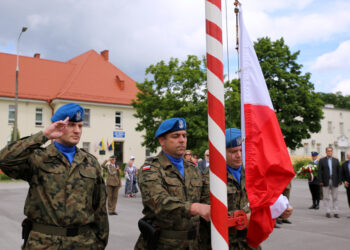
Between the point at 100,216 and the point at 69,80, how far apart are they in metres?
42.8

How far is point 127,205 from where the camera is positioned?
1524 cm

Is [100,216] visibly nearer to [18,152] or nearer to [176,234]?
[176,234]

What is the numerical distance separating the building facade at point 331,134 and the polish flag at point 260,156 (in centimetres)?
5595

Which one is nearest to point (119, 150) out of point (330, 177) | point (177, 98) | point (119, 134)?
point (119, 134)

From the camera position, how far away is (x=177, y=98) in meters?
28.2

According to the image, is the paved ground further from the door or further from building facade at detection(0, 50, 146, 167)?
the door

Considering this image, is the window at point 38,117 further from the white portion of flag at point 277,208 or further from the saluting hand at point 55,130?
the white portion of flag at point 277,208

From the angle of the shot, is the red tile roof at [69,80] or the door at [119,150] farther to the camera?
the door at [119,150]

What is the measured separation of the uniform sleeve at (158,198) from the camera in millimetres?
2688

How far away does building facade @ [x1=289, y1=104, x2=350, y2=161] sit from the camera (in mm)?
56719

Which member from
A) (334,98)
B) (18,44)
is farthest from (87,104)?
(334,98)

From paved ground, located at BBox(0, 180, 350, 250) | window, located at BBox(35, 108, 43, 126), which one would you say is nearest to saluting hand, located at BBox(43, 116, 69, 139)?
paved ground, located at BBox(0, 180, 350, 250)

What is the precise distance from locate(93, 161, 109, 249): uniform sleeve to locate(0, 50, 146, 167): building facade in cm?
3806

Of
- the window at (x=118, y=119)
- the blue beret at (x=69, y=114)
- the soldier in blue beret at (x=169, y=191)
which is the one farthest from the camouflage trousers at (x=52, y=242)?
the window at (x=118, y=119)
